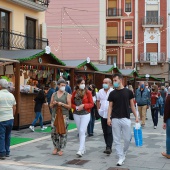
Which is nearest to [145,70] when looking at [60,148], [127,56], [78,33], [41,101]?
[127,56]

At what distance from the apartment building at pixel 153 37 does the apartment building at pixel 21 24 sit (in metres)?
23.5

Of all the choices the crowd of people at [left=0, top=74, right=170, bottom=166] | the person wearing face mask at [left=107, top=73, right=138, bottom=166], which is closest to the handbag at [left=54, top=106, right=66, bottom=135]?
the crowd of people at [left=0, top=74, right=170, bottom=166]

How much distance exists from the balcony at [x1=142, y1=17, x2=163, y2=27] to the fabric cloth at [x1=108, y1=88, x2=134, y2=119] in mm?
36787

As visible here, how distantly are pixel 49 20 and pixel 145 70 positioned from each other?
14052 mm

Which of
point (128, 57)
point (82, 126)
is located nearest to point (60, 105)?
point (82, 126)

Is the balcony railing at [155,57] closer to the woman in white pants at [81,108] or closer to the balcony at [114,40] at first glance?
the balcony at [114,40]

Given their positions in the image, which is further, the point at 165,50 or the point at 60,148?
the point at 165,50

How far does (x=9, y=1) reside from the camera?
62.3ft

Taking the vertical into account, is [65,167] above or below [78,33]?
below

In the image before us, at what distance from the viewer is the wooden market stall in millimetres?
13086

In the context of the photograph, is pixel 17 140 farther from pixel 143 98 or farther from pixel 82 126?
pixel 143 98

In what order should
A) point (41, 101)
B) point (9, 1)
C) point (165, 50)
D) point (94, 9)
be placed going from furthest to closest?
point (165, 50) < point (94, 9) < point (9, 1) < point (41, 101)

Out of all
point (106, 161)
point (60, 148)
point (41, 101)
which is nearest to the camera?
point (106, 161)

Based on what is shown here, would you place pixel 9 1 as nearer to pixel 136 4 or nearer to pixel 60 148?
pixel 60 148
